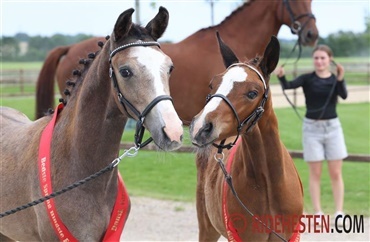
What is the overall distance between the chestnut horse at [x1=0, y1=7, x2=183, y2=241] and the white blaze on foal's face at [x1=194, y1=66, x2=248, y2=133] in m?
0.46

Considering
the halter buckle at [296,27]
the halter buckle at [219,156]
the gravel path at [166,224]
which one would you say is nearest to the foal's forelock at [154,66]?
the halter buckle at [219,156]

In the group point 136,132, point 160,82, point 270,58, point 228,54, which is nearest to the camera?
point 160,82

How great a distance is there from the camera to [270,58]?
11.7ft

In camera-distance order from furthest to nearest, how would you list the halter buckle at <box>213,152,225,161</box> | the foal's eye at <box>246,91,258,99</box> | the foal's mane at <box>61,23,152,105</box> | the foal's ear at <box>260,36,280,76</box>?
the halter buckle at <box>213,152,225,161</box>
the foal's ear at <box>260,36,280,76</box>
the foal's eye at <box>246,91,258,99</box>
the foal's mane at <box>61,23,152,105</box>

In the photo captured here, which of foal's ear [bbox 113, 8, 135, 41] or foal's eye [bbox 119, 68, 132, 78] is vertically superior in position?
foal's ear [bbox 113, 8, 135, 41]

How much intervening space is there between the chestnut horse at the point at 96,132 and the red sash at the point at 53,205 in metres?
0.03

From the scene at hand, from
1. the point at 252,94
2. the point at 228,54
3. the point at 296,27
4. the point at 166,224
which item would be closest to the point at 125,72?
the point at 252,94

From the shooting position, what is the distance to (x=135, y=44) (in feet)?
9.57

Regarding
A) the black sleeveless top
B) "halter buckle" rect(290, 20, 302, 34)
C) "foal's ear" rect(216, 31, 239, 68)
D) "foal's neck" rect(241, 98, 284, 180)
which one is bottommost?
the black sleeveless top

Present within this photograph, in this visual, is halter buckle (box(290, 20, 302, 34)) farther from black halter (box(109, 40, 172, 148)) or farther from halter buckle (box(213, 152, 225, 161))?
black halter (box(109, 40, 172, 148))

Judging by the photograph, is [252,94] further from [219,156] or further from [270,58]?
[219,156]

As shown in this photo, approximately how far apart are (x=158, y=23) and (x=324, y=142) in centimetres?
353

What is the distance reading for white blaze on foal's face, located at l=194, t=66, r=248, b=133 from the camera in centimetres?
327

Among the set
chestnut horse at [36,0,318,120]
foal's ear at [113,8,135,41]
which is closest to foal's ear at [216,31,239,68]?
foal's ear at [113,8,135,41]
